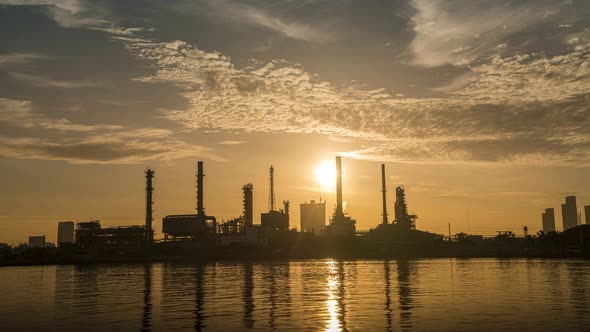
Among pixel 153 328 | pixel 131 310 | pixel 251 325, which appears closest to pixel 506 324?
pixel 251 325

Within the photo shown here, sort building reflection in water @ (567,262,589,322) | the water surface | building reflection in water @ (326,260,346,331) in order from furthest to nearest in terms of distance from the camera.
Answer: building reflection in water @ (567,262,589,322), the water surface, building reflection in water @ (326,260,346,331)

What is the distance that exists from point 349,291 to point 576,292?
88.0 feet

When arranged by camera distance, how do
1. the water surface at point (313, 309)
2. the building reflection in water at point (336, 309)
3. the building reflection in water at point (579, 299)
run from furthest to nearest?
1. the building reflection in water at point (579, 299)
2. the water surface at point (313, 309)
3. the building reflection in water at point (336, 309)

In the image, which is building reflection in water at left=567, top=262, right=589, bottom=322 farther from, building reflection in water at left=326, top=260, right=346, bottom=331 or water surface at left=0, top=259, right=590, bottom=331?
building reflection in water at left=326, top=260, right=346, bottom=331

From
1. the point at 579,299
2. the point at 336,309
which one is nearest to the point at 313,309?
the point at 336,309

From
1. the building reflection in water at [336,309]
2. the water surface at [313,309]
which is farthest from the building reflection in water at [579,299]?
the building reflection in water at [336,309]

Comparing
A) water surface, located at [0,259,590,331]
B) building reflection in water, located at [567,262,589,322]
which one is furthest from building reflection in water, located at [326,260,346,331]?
building reflection in water, located at [567,262,589,322]

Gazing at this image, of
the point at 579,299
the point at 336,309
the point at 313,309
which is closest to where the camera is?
the point at 336,309

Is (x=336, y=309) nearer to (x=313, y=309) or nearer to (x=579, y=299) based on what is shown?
(x=313, y=309)

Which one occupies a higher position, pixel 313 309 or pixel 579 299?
pixel 313 309

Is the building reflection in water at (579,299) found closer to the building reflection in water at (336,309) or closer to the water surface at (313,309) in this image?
the water surface at (313,309)

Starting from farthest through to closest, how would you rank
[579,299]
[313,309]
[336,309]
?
[579,299] → [313,309] → [336,309]

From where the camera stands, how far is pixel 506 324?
1495 inches

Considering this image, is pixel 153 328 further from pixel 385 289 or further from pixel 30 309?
pixel 385 289
